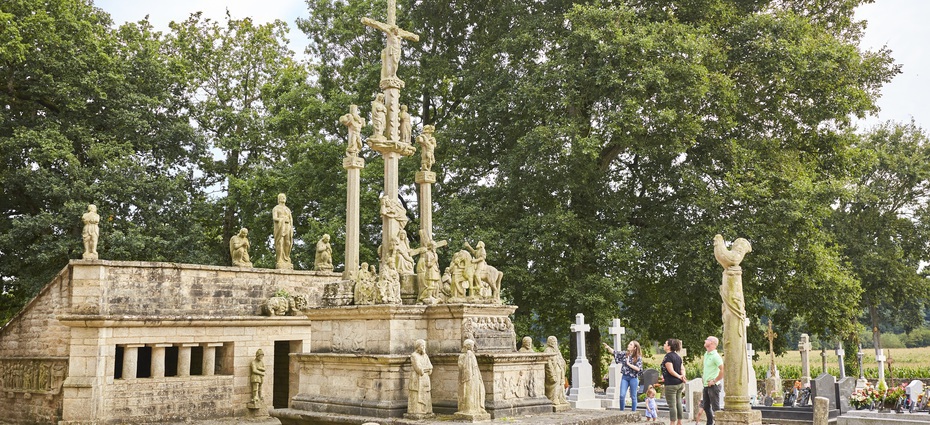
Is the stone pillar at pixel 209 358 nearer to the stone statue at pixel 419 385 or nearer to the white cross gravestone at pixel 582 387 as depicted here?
the stone statue at pixel 419 385

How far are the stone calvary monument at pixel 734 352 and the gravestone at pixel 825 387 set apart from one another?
7100 mm

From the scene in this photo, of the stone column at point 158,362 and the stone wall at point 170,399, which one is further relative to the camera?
the stone column at point 158,362

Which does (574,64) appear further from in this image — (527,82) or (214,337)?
(214,337)

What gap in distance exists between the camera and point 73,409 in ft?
51.6

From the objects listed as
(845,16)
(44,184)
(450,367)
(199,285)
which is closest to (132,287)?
(199,285)

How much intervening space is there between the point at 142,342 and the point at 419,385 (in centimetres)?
728

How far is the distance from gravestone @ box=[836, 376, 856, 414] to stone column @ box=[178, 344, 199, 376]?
14.1 m

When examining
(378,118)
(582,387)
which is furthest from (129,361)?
(582,387)

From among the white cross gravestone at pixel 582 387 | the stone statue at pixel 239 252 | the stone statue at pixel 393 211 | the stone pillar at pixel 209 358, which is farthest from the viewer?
the stone statue at pixel 239 252

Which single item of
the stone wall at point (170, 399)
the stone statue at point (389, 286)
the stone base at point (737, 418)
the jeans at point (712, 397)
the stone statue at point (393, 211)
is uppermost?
the stone statue at point (393, 211)

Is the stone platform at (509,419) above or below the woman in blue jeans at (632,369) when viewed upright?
below

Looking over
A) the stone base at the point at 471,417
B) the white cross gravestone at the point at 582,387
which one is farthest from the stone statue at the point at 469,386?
the white cross gravestone at the point at 582,387

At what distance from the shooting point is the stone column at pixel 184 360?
1742 cm

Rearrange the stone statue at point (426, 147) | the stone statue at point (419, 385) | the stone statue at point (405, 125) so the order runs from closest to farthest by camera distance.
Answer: the stone statue at point (419, 385), the stone statue at point (405, 125), the stone statue at point (426, 147)
